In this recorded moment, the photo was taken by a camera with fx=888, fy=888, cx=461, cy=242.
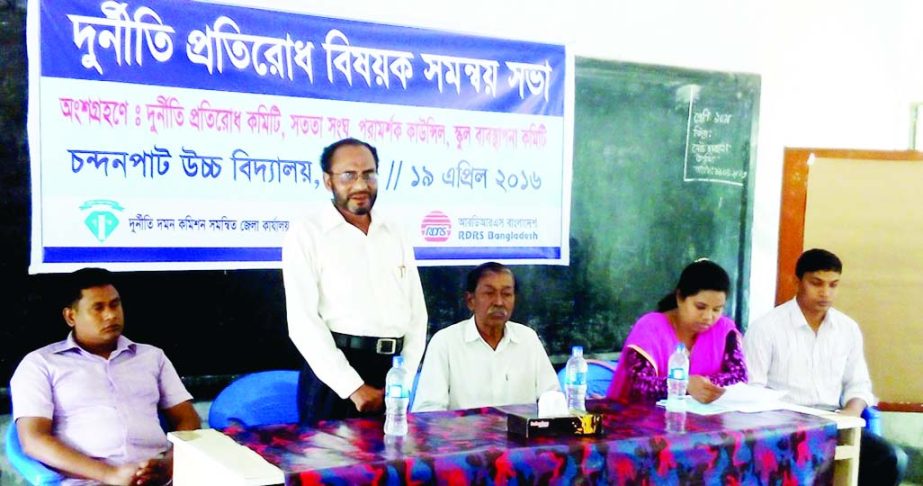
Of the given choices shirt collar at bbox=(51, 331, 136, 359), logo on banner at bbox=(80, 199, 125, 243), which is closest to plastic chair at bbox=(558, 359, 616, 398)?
shirt collar at bbox=(51, 331, 136, 359)

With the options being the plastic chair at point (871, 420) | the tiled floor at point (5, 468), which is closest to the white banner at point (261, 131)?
the tiled floor at point (5, 468)

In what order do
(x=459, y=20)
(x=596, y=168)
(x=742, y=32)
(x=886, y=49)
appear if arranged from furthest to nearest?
(x=886, y=49) < (x=742, y=32) < (x=596, y=168) < (x=459, y=20)

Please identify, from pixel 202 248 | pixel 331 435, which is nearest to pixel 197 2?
pixel 202 248

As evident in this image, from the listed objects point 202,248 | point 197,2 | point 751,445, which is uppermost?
point 197,2

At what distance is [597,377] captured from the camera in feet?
12.7

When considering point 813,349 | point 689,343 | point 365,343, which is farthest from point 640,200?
point 365,343

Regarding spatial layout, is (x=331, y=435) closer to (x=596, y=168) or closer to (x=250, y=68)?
(x=250, y=68)

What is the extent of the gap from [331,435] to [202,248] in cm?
128

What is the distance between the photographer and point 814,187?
15.0ft

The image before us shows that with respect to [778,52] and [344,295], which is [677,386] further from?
[778,52]

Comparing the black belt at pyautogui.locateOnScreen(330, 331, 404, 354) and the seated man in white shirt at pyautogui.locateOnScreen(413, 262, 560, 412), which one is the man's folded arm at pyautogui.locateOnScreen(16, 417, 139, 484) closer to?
the black belt at pyautogui.locateOnScreen(330, 331, 404, 354)

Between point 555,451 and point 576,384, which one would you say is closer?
point 555,451

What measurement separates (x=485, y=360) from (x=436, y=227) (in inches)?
33.6

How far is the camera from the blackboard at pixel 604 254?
11.0 ft
